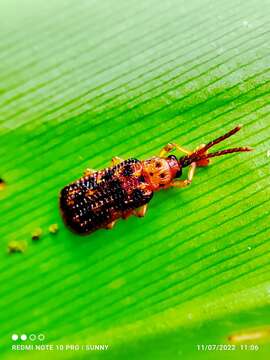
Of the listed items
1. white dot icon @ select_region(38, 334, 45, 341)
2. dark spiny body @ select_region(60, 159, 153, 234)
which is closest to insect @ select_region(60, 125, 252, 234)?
dark spiny body @ select_region(60, 159, 153, 234)

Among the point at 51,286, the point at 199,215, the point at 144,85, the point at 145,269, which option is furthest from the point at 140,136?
the point at 51,286

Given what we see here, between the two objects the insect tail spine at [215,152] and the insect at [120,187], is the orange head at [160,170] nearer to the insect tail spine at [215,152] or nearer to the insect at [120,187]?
the insect at [120,187]

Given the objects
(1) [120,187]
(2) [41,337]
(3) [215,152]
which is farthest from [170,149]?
(2) [41,337]

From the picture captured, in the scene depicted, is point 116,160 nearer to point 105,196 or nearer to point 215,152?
point 105,196

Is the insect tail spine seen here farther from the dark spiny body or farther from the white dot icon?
the white dot icon

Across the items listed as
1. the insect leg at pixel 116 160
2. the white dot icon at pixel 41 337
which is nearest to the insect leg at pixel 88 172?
the insect leg at pixel 116 160

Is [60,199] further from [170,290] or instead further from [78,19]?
[78,19]
